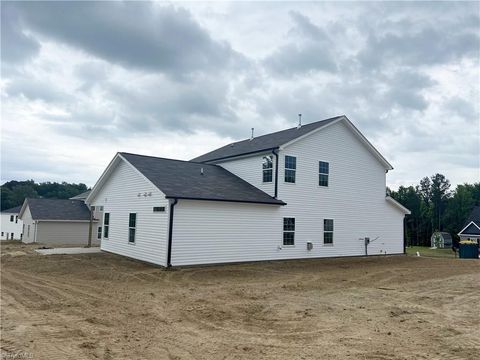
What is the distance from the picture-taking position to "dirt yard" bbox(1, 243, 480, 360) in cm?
540

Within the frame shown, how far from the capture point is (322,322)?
6922 millimetres

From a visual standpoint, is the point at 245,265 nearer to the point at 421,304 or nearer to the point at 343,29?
the point at 421,304

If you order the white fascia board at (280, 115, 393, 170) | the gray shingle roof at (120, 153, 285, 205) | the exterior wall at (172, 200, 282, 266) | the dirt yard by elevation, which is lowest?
the dirt yard

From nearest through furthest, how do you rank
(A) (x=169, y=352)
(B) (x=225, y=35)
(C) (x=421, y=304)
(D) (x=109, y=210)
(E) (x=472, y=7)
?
(A) (x=169, y=352)
(C) (x=421, y=304)
(E) (x=472, y=7)
(B) (x=225, y=35)
(D) (x=109, y=210)

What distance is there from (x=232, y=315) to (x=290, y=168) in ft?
38.2

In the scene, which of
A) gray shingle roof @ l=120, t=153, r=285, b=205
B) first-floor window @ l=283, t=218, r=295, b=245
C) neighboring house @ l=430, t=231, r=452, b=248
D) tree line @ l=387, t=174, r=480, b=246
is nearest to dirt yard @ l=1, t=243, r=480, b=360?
gray shingle roof @ l=120, t=153, r=285, b=205

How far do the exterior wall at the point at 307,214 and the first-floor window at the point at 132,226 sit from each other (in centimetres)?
375

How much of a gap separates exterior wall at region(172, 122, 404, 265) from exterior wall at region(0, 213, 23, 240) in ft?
117

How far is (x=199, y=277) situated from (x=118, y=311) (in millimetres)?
4969

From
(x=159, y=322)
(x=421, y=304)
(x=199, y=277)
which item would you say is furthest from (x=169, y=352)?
(x=199, y=277)

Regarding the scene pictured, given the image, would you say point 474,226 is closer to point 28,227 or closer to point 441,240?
point 441,240

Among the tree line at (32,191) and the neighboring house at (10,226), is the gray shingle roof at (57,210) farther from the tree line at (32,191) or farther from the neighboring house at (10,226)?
the tree line at (32,191)

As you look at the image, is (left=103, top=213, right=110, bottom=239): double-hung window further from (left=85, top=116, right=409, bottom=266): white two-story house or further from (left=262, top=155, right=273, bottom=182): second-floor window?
(left=262, top=155, right=273, bottom=182): second-floor window

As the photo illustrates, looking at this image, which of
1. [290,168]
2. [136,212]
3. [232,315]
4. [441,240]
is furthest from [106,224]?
[441,240]
